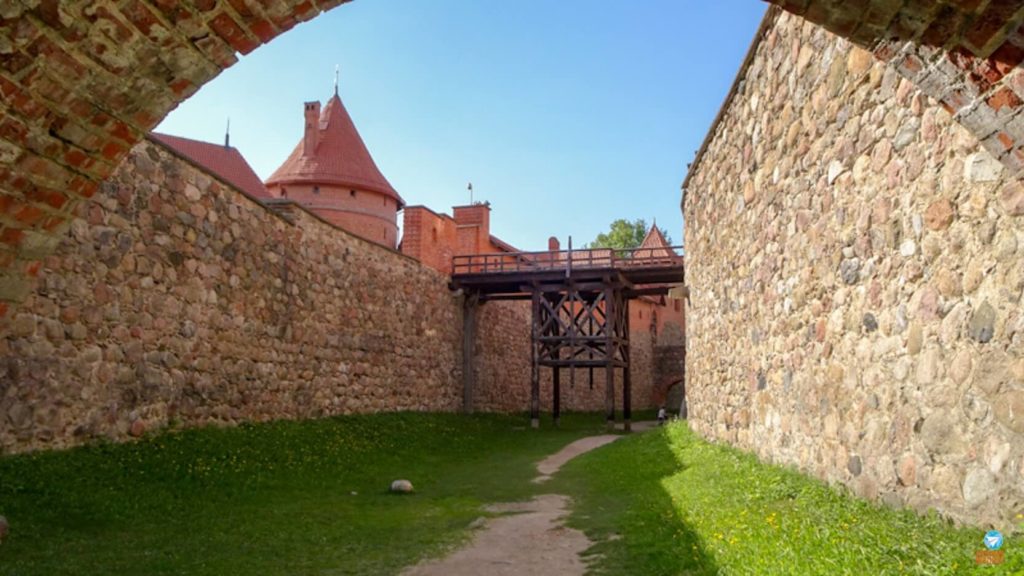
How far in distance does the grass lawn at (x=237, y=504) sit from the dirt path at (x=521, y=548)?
253 millimetres

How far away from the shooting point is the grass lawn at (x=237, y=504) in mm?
5117

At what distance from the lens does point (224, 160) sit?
920 inches

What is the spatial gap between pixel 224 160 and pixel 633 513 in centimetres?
2060

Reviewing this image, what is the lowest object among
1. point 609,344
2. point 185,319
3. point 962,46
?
point 185,319

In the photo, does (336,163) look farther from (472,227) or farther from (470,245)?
(470,245)

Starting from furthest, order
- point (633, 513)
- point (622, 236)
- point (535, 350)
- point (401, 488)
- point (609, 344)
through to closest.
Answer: point (622, 236) → point (535, 350) → point (609, 344) → point (401, 488) → point (633, 513)

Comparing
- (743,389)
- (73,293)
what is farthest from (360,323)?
(743,389)

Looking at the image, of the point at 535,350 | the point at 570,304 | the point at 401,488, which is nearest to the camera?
→ the point at 401,488

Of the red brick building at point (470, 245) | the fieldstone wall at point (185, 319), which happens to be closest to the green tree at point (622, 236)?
the red brick building at point (470, 245)

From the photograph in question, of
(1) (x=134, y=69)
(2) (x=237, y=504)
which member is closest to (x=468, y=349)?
(2) (x=237, y=504)

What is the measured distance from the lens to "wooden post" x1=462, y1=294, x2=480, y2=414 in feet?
65.4

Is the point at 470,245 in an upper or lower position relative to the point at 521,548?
upper

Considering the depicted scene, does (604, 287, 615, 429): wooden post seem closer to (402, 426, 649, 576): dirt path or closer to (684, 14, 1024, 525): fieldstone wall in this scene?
(684, 14, 1024, 525): fieldstone wall

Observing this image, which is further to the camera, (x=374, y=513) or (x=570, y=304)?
(x=570, y=304)
